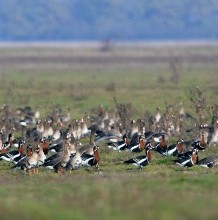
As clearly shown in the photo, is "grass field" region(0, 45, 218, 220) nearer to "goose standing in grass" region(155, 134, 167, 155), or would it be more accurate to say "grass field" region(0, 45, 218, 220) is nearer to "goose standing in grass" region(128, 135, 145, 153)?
"goose standing in grass" region(155, 134, 167, 155)

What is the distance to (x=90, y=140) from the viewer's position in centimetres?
3028

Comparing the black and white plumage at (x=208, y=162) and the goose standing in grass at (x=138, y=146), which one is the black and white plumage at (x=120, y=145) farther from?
the black and white plumage at (x=208, y=162)

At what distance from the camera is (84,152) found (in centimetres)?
2597

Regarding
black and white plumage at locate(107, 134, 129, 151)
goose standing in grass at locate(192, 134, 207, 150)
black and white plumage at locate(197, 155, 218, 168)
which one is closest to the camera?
black and white plumage at locate(197, 155, 218, 168)

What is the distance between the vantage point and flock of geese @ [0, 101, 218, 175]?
81.5 feet

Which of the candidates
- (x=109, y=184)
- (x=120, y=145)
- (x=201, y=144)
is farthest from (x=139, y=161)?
(x=109, y=184)

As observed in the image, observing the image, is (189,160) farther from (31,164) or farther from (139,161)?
(31,164)

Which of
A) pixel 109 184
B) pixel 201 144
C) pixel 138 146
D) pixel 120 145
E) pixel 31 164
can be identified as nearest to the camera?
pixel 109 184

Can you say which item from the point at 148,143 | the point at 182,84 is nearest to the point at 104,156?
the point at 148,143

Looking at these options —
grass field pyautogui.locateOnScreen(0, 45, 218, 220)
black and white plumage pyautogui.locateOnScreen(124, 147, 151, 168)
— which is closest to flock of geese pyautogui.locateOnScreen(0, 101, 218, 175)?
black and white plumage pyautogui.locateOnScreen(124, 147, 151, 168)

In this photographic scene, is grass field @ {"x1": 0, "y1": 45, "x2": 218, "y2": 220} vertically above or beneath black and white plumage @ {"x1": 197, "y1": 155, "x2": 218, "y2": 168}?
above

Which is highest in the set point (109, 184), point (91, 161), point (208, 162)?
point (109, 184)

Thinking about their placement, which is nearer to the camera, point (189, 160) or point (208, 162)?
point (208, 162)

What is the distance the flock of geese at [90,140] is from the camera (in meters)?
24.8
